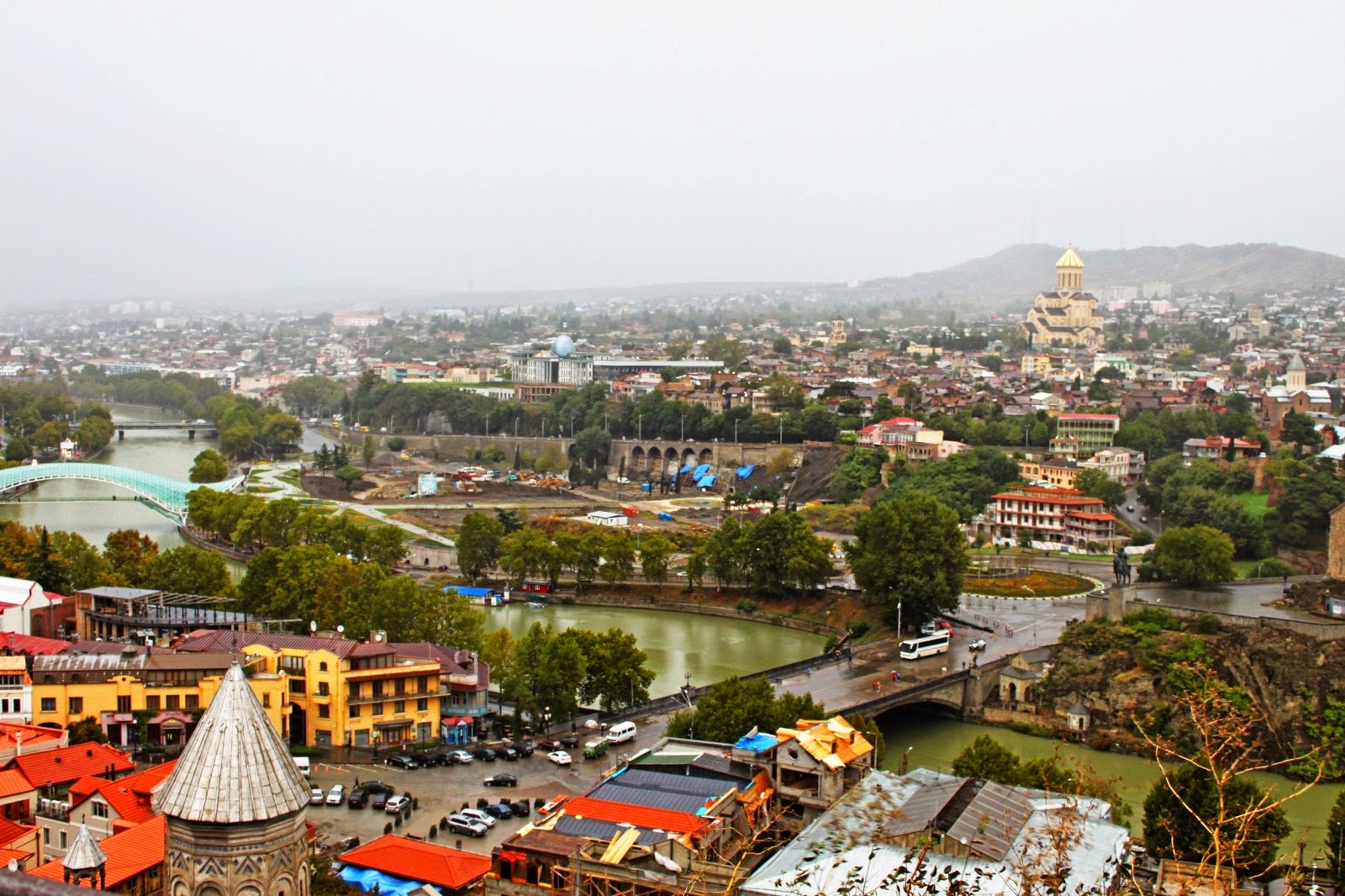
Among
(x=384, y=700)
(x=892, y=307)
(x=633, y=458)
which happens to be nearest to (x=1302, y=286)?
(x=892, y=307)

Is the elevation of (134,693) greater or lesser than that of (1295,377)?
lesser

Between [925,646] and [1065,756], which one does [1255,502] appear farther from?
[1065,756]

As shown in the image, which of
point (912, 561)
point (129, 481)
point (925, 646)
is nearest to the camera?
point (925, 646)

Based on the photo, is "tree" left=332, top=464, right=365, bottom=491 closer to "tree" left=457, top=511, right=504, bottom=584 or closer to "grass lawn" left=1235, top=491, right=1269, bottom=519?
"tree" left=457, top=511, right=504, bottom=584

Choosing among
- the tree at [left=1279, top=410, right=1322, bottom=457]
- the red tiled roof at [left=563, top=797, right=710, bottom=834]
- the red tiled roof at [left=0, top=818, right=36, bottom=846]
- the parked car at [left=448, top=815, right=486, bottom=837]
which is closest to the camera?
the red tiled roof at [left=563, top=797, right=710, bottom=834]

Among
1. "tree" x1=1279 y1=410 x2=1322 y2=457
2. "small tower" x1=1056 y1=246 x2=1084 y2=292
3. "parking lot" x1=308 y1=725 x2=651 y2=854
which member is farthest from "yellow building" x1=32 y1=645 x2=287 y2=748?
"small tower" x1=1056 y1=246 x2=1084 y2=292

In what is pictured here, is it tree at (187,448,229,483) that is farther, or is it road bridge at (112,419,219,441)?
road bridge at (112,419,219,441)

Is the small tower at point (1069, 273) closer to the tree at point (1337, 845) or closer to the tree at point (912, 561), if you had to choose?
the tree at point (912, 561)

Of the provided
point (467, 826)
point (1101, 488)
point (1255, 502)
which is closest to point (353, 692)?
point (467, 826)
